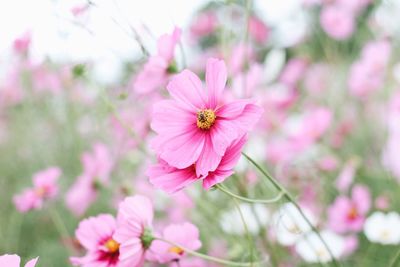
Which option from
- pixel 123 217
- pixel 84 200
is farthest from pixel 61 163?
pixel 123 217

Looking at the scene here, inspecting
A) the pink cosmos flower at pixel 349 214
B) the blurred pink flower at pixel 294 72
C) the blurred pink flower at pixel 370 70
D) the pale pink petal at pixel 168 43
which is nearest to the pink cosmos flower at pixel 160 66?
the pale pink petal at pixel 168 43

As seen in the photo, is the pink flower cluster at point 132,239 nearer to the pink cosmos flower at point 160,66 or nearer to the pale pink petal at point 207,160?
the pale pink petal at point 207,160

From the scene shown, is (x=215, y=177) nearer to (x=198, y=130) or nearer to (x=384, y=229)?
(x=198, y=130)

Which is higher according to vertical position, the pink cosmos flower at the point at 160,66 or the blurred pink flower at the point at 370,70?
the blurred pink flower at the point at 370,70

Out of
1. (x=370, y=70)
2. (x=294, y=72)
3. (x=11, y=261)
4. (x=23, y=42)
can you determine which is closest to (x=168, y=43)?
(x=11, y=261)

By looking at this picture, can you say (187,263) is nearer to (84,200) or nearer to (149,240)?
(149,240)

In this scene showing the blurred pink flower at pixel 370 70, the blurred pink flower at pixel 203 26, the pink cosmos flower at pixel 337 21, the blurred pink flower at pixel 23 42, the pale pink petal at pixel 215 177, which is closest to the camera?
the pale pink petal at pixel 215 177
